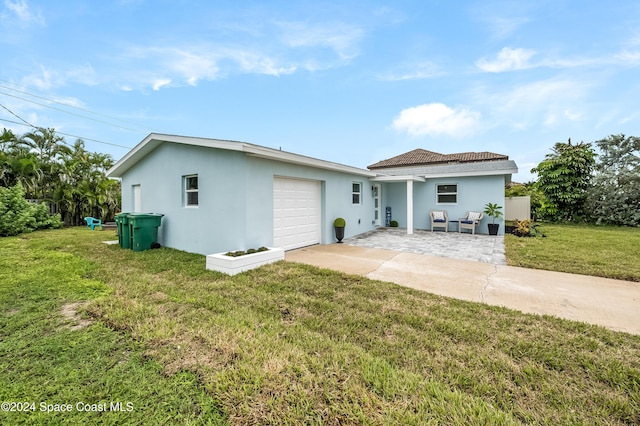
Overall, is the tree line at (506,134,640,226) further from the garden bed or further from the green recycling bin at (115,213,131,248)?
the green recycling bin at (115,213,131,248)

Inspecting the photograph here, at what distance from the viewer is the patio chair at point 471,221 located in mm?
11608

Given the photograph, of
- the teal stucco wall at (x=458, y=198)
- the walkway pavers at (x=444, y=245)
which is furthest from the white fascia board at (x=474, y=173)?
the walkway pavers at (x=444, y=245)

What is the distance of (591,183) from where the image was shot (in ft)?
52.7

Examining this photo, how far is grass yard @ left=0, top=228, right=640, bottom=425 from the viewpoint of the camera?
1.96m

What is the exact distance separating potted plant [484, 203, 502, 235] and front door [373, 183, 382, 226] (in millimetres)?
4526

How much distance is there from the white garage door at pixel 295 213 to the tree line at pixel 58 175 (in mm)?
12819

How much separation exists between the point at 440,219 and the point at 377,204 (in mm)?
2911

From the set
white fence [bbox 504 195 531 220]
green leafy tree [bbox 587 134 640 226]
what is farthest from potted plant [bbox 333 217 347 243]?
green leafy tree [bbox 587 134 640 226]

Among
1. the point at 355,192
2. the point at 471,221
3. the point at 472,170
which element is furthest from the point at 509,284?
the point at 472,170

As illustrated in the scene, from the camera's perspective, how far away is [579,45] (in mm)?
8305

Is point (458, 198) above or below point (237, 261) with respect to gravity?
above

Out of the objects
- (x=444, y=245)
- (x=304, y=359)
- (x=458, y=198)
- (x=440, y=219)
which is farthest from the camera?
(x=458, y=198)

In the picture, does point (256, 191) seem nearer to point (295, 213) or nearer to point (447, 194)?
point (295, 213)

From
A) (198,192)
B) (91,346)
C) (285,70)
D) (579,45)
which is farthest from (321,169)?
(579,45)
